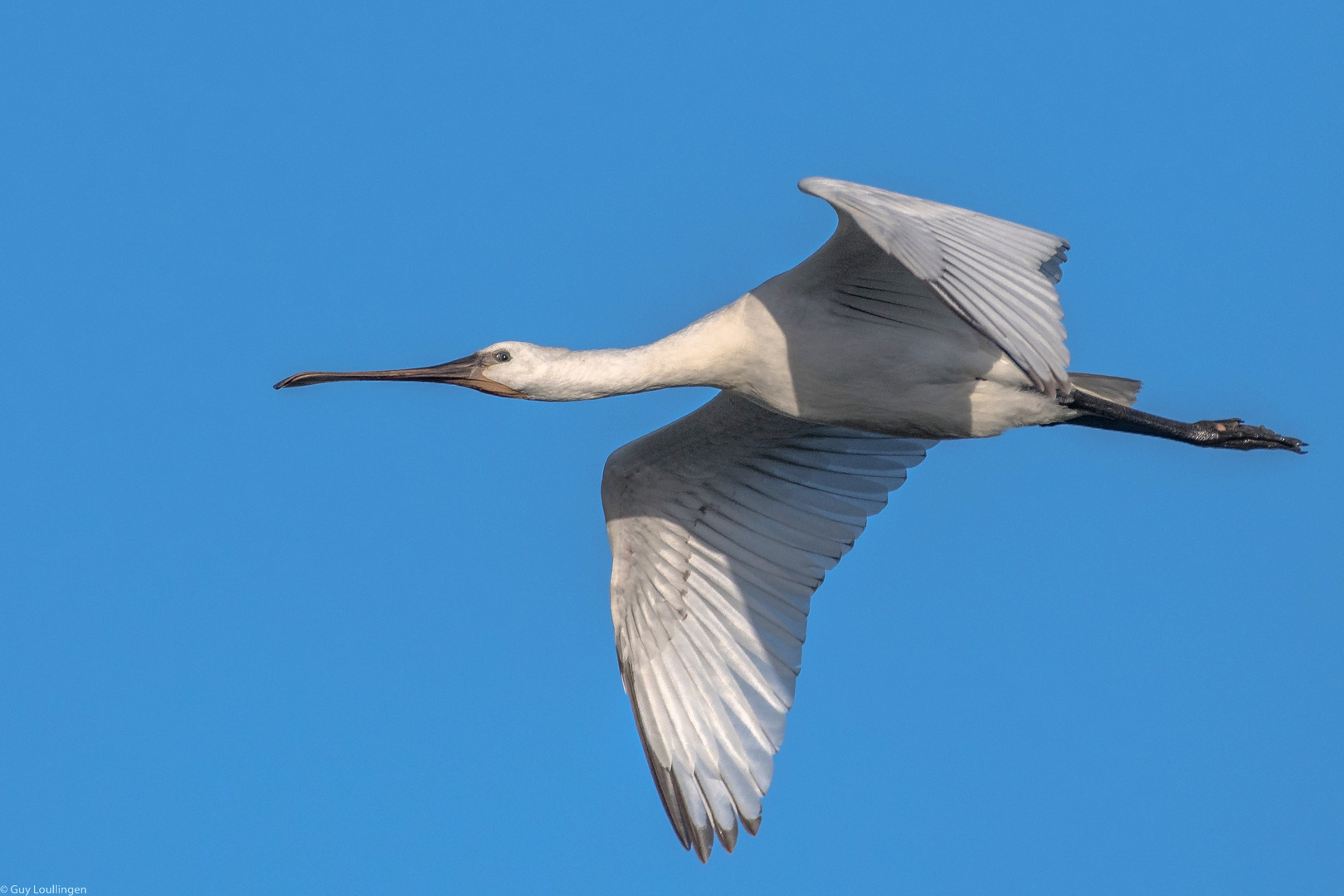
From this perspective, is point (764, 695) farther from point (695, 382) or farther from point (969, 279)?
point (969, 279)

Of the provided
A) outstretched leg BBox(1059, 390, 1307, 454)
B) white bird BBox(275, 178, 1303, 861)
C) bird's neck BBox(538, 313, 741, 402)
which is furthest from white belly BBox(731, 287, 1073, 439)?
outstretched leg BBox(1059, 390, 1307, 454)

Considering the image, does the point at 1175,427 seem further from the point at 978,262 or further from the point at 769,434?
the point at 978,262

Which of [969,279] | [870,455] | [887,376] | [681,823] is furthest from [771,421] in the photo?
[969,279]

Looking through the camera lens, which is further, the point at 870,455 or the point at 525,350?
the point at 870,455

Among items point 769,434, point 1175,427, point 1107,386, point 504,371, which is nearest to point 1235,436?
point 1175,427

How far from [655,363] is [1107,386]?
3.04 meters

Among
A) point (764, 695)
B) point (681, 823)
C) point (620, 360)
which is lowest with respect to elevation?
point (681, 823)

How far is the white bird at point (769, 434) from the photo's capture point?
383 inches

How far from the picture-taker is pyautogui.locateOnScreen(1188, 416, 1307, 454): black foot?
38.4 ft

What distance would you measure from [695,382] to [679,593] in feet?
6.68

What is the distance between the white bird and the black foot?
0.04 feet

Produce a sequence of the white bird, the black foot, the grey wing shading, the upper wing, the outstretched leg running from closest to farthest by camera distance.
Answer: the upper wing < the white bird < the outstretched leg < the grey wing shading < the black foot

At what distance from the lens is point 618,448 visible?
11.5 meters

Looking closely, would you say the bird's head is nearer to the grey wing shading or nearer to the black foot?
the grey wing shading
